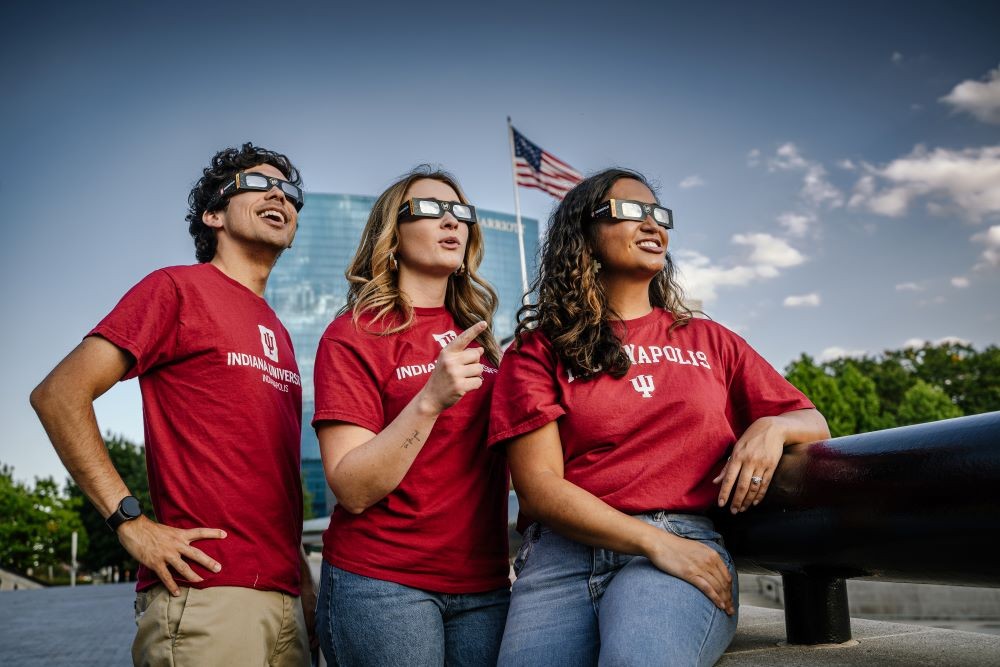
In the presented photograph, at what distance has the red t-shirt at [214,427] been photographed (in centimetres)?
280

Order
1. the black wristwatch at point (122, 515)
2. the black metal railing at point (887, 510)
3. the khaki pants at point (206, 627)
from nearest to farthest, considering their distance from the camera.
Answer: the black metal railing at point (887, 510) < the khaki pants at point (206, 627) < the black wristwatch at point (122, 515)

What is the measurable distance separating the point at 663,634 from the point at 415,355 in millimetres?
1306

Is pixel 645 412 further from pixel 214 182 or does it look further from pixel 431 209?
pixel 214 182

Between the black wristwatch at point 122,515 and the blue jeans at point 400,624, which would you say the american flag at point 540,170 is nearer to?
the black wristwatch at point 122,515

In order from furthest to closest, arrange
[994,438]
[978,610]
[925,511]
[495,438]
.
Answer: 1. [978,610]
2. [495,438]
3. [925,511]
4. [994,438]

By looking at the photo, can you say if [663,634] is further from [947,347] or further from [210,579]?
[947,347]

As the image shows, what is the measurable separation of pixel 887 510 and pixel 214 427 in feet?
7.37

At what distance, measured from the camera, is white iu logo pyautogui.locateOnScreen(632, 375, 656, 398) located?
8.26 feet

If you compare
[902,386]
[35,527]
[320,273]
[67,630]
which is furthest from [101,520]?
[320,273]

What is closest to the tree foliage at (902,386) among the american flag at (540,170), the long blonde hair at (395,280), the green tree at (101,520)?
the american flag at (540,170)

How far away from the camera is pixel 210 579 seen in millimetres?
2697

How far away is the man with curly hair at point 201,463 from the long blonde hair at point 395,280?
1.70 ft

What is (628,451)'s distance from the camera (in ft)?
7.96

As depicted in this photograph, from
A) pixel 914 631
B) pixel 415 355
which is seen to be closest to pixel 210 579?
pixel 415 355
